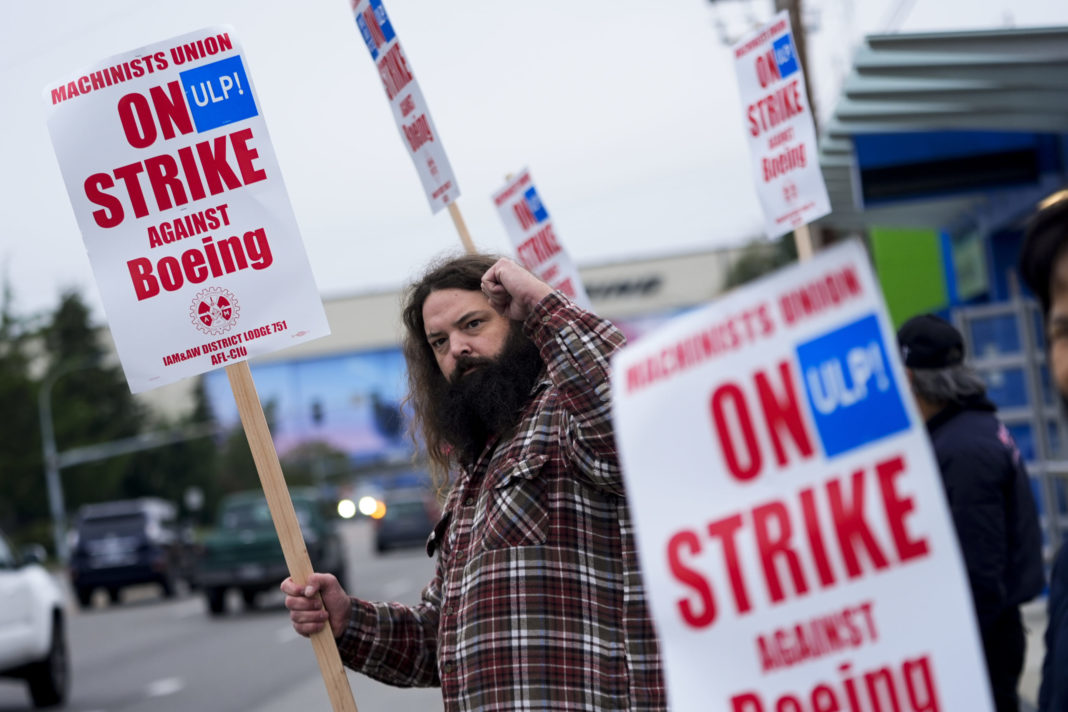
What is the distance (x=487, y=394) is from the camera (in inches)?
121

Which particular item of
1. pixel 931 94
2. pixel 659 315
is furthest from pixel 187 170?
pixel 659 315

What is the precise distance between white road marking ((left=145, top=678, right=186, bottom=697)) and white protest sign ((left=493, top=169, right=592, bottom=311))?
257 inches

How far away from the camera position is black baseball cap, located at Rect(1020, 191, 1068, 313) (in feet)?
5.99

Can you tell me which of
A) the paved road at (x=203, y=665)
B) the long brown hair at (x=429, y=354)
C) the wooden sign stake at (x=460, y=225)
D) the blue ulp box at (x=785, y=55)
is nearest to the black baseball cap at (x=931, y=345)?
the wooden sign stake at (x=460, y=225)

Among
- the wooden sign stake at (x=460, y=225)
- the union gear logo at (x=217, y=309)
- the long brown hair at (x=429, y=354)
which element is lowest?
the long brown hair at (x=429, y=354)

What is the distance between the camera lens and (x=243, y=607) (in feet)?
71.9

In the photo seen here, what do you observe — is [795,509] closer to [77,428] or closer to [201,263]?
[201,263]

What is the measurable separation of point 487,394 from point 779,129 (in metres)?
3.43

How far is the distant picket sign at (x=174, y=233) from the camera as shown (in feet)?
10.5

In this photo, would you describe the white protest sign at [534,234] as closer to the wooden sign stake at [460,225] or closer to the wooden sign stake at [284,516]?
the wooden sign stake at [460,225]

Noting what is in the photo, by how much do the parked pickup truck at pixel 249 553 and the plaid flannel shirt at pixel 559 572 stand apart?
1658cm

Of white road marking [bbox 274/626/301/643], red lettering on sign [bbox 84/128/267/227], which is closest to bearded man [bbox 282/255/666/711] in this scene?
red lettering on sign [bbox 84/128/267/227]

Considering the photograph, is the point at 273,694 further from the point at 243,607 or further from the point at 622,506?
the point at 243,607

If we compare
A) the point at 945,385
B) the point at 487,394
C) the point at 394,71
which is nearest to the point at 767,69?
the point at 394,71
